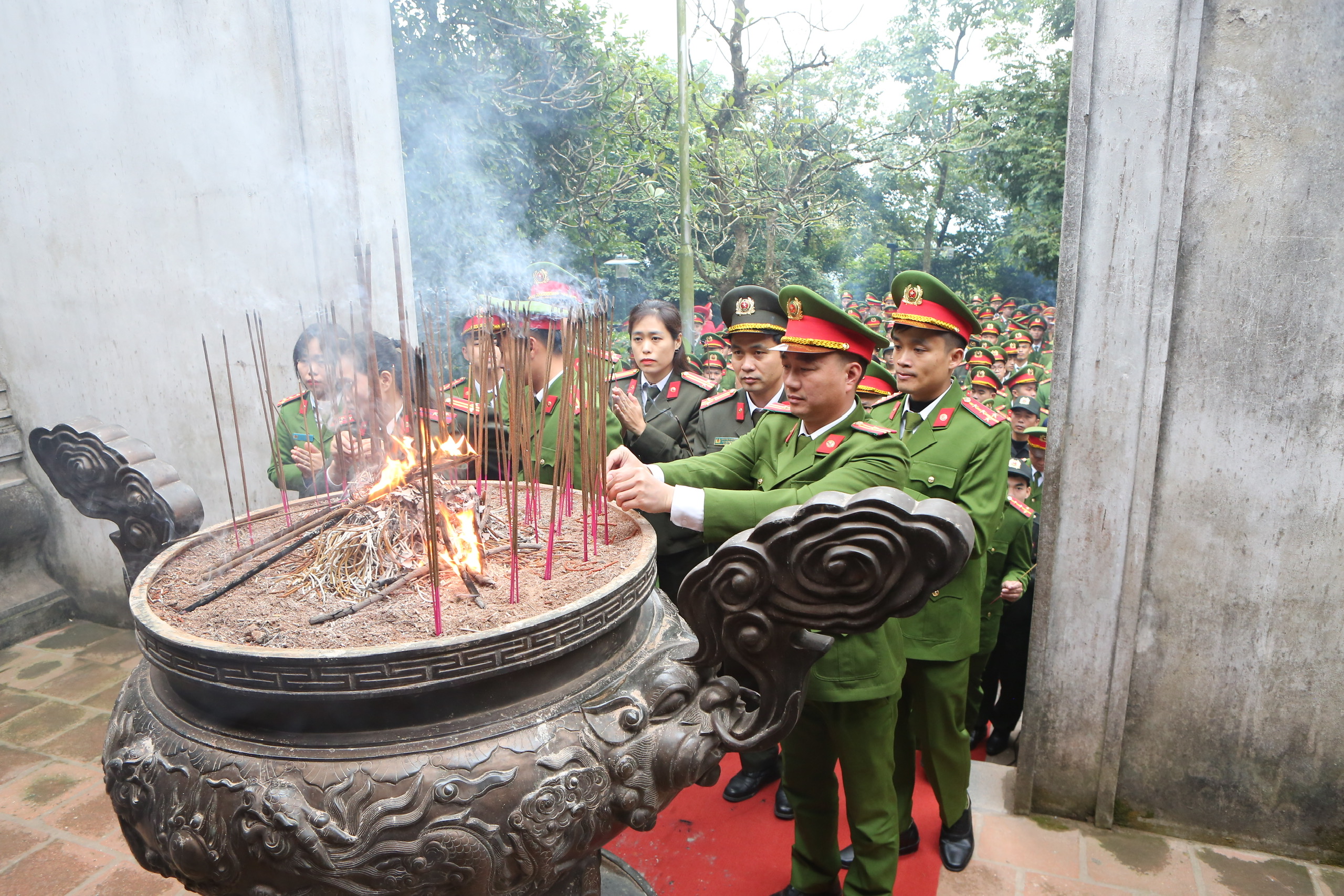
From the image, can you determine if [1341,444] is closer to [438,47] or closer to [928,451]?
[928,451]

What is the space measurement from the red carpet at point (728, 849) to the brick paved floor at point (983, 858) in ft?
0.21

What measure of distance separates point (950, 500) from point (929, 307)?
697mm

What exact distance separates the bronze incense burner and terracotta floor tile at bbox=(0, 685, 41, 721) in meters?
2.97

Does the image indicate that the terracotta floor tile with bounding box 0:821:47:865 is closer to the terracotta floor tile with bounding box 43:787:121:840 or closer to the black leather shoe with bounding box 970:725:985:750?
the terracotta floor tile with bounding box 43:787:121:840

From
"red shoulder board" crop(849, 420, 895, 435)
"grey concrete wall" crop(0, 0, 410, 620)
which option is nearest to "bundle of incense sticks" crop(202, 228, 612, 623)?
"red shoulder board" crop(849, 420, 895, 435)

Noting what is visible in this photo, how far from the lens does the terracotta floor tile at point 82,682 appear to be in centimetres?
409

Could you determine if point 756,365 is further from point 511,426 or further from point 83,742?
point 83,742

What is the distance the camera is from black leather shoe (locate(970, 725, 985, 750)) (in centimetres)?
373

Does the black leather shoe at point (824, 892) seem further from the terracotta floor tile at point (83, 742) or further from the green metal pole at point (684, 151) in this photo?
the green metal pole at point (684, 151)

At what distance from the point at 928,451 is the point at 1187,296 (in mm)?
968

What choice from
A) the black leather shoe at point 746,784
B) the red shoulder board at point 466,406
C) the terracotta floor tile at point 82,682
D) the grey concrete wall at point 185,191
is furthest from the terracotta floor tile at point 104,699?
the black leather shoe at point 746,784

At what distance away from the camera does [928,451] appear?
9.44ft

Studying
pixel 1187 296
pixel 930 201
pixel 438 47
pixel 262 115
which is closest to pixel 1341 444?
pixel 1187 296

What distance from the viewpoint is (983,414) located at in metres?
2.86
